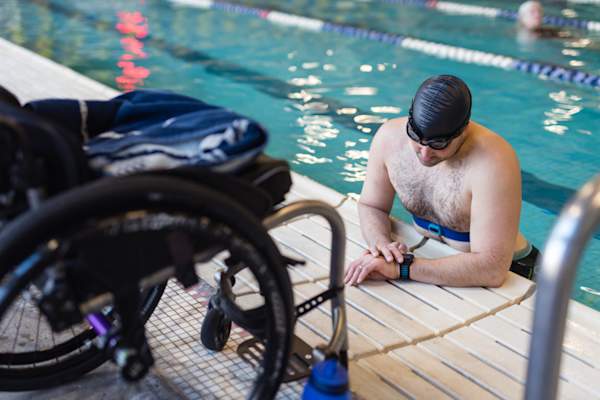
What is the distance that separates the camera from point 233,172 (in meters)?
1.55

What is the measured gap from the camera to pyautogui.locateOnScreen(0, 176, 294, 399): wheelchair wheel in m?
1.26

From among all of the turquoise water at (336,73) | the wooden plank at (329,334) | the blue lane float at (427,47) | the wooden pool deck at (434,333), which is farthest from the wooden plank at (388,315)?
the blue lane float at (427,47)

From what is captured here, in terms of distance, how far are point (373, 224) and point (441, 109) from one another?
0.67 meters

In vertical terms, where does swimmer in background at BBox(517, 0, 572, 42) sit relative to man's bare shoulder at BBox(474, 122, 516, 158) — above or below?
→ below

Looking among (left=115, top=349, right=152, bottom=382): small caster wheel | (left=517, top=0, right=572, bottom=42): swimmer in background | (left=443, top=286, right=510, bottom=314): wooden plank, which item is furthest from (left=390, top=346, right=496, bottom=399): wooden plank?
(left=517, top=0, right=572, bottom=42): swimmer in background

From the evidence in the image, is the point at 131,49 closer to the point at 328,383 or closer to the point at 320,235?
the point at 320,235

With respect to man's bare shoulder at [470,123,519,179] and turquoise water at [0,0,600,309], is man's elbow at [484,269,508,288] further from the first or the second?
turquoise water at [0,0,600,309]

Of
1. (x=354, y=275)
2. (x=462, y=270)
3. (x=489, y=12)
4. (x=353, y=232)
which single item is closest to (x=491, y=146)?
(x=462, y=270)

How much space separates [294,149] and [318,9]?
5.91 m

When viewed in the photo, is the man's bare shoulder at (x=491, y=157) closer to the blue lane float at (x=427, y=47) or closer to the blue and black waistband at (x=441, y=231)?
the blue and black waistband at (x=441, y=231)

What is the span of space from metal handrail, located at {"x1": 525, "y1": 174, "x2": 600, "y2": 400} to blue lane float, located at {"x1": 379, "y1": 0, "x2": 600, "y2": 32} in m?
8.36

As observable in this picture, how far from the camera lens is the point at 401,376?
2.14m

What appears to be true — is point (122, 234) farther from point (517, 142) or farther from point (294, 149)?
point (517, 142)

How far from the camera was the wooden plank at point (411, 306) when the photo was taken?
2.41 m
